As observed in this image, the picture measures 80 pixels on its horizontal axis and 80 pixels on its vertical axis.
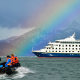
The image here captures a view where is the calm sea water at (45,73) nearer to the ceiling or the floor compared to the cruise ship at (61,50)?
nearer to the floor

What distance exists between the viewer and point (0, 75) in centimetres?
→ 2908

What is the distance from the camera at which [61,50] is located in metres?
104

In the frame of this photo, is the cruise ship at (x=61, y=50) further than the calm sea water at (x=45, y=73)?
Yes

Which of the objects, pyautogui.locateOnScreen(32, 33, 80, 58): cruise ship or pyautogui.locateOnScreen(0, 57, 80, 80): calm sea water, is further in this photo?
pyautogui.locateOnScreen(32, 33, 80, 58): cruise ship

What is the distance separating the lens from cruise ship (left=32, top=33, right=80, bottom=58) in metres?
102

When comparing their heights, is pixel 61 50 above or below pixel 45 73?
above

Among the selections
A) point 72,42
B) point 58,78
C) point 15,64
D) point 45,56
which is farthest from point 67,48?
point 58,78

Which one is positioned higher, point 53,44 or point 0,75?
point 53,44

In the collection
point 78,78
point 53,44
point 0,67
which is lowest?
point 78,78

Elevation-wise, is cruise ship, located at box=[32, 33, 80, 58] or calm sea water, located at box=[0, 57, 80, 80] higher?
cruise ship, located at box=[32, 33, 80, 58]

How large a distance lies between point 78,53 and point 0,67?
Answer: 77.4 metres

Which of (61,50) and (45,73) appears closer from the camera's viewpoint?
(45,73)

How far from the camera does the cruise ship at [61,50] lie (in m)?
102

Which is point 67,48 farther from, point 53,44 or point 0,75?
point 0,75
